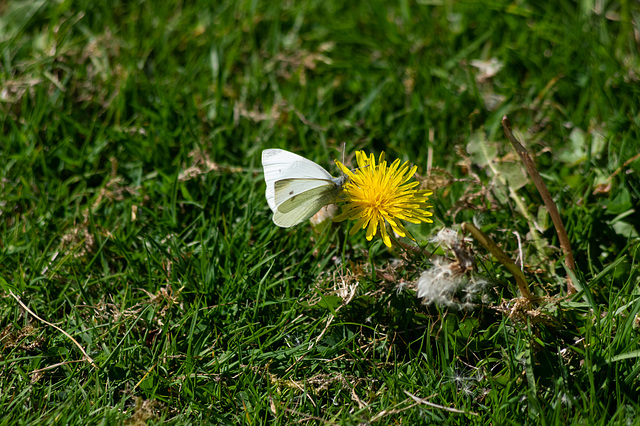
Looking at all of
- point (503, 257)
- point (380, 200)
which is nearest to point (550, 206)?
point (503, 257)

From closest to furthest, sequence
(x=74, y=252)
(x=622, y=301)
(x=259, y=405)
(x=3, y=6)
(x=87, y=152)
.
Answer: (x=259, y=405) < (x=622, y=301) < (x=74, y=252) < (x=87, y=152) < (x=3, y=6)

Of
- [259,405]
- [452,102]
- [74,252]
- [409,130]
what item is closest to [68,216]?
[74,252]

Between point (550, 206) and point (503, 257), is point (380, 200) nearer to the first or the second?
point (503, 257)

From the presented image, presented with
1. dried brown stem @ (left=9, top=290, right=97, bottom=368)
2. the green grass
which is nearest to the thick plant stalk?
the green grass

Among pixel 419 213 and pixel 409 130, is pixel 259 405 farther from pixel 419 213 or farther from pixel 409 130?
pixel 409 130

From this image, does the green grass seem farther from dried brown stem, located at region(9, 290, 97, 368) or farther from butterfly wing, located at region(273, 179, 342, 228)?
butterfly wing, located at region(273, 179, 342, 228)

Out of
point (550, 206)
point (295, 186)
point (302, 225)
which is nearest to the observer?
point (295, 186)
